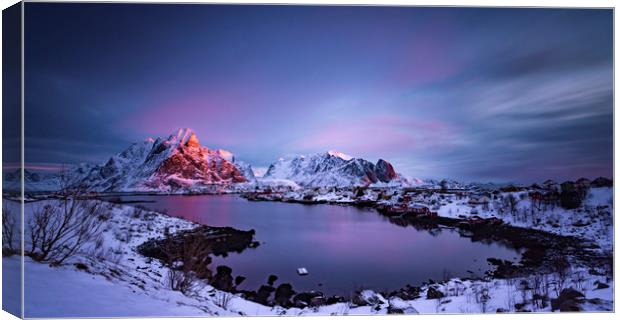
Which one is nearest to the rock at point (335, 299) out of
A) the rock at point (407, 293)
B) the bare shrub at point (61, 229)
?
the rock at point (407, 293)

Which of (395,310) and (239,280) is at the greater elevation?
(239,280)

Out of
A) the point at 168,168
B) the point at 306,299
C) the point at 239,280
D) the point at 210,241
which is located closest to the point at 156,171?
the point at 168,168

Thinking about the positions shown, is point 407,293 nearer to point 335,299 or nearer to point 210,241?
point 335,299

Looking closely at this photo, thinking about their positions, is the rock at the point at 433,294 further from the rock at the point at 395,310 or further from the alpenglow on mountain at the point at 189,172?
the alpenglow on mountain at the point at 189,172

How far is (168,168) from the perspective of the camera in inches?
168

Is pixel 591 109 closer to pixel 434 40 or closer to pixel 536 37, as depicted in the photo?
pixel 536 37

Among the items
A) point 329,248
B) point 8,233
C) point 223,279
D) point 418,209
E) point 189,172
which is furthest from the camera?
point 418,209

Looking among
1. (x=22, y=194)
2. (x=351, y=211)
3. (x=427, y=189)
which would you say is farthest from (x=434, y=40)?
(x=22, y=194)

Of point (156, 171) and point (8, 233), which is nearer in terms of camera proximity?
point (8, 233)

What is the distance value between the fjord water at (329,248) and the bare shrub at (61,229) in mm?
616

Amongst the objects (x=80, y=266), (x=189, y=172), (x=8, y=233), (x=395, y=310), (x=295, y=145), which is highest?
(x=295, y=145)

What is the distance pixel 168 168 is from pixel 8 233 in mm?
1688

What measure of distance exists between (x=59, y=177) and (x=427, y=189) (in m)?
4.43

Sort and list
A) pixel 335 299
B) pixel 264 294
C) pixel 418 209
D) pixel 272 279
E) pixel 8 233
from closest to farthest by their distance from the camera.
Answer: pixel 8 233 → pixel 335 299 → pixel 264 294 → pixel 272 279 → pixel 418 209
